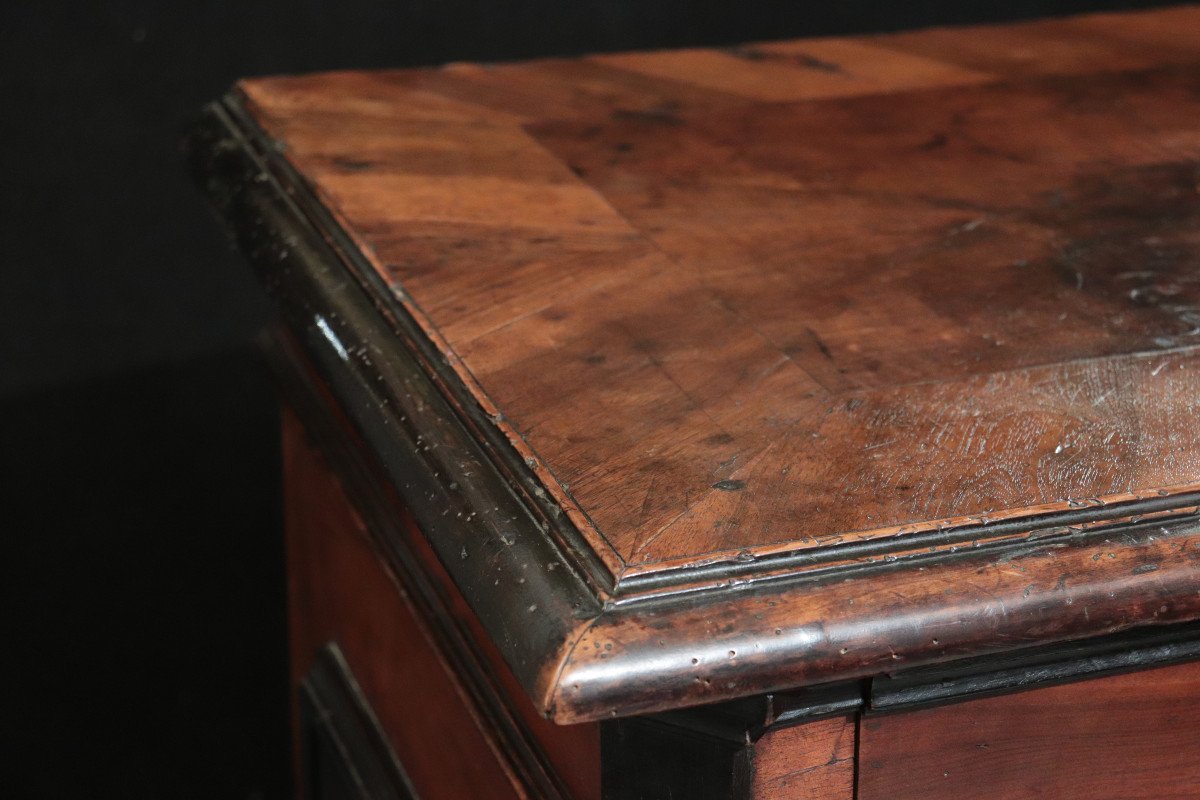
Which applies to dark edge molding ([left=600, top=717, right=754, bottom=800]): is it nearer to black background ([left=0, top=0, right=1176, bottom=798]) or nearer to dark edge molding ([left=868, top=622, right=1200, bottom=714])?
dark edge molding ([left=868, top=622, right=1200, bottom=714])

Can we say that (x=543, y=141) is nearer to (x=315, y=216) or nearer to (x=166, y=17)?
(x=315, y=216)

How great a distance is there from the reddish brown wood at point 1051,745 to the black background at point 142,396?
1.14m

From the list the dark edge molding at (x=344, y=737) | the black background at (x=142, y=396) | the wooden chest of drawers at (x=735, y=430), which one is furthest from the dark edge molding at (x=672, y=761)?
the black background at (x=142, y=396)

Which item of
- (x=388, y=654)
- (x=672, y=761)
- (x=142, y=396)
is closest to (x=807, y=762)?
(x=672, y=761)

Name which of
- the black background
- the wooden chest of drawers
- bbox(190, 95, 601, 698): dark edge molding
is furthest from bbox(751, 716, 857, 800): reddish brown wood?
the black background

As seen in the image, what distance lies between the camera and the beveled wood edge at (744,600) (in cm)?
47

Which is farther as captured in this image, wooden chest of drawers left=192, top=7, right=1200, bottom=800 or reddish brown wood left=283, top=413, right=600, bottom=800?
reddish brown wood left=283, top=413, right=600, bottom=800

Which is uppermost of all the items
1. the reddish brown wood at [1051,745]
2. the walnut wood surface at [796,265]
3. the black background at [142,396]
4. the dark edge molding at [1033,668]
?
the walnut wood surface at [796,265]

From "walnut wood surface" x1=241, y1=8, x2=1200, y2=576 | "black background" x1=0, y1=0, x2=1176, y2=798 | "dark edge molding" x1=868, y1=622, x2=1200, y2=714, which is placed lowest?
"black background" x1=0, y1=0, x2=1176, y2=798

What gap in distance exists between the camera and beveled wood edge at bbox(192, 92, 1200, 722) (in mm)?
471

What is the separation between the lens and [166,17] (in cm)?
148

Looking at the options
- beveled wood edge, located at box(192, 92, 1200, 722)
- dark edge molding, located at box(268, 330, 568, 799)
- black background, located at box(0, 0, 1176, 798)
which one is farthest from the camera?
black background, located at box(0, 0, 1176, 798)

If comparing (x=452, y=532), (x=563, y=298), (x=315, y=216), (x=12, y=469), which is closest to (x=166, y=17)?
(x=12, y=469)

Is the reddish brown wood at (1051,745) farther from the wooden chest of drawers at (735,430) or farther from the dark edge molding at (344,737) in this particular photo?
the dark edge molding at (344,737)
